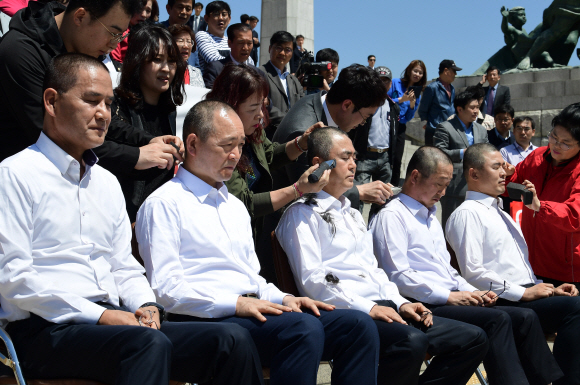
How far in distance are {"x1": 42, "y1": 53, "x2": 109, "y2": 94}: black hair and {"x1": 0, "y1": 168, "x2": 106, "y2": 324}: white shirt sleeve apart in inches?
16.1

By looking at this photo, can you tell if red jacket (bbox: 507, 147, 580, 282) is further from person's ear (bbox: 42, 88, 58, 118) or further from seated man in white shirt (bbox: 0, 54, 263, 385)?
person's ear (bbox: 42, 88, 58, 118)

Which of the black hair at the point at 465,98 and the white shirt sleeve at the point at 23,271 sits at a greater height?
the black hair at the point at 465,98

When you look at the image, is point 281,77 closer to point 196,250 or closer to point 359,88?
point 359,88

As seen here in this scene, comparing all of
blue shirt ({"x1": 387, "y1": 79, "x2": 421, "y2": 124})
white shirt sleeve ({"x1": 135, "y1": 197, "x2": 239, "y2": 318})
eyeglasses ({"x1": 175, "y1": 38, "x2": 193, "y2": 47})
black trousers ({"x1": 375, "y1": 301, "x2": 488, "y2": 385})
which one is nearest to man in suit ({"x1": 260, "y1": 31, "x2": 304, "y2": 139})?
eyeglasses ({"x1": 175, "y1": 38, "x2": 193, "y2": 47})

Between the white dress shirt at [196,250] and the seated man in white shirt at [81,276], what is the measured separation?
13 cm

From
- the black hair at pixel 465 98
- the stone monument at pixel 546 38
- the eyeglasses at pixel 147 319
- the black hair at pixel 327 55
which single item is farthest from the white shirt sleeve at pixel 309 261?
the stone monument at pixel 546 38

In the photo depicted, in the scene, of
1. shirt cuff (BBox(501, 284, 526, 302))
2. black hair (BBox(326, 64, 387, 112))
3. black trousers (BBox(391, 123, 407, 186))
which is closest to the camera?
shirt cuff (BBox(501, 284, 526, 302))

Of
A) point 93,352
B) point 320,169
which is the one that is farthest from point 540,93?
point 93,352

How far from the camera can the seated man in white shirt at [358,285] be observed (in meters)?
3.19

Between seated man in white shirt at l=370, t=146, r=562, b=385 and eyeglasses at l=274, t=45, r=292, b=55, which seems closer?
seated man in white shirt at l=370, t=146, r=562, b=385

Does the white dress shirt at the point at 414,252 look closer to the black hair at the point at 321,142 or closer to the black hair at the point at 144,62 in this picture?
the black hair at the point at 321,142

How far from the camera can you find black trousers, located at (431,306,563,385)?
364 cm

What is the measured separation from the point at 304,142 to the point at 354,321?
152 centimetres

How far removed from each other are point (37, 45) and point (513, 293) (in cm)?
321
